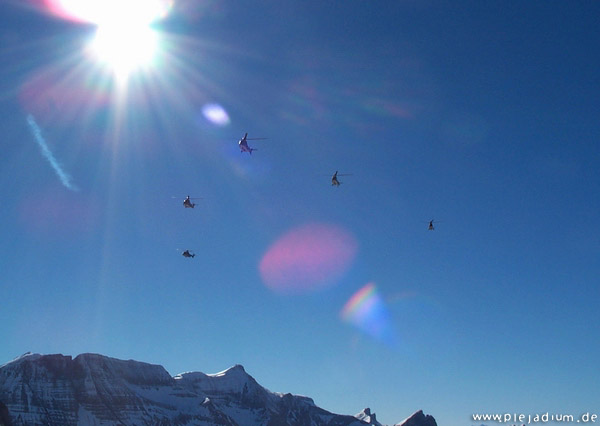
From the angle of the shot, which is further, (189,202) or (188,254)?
(188,254)

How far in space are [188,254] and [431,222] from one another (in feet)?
158

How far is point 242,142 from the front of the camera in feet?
239

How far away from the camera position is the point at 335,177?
241 ft

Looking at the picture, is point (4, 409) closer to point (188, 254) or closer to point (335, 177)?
point (188, 254)

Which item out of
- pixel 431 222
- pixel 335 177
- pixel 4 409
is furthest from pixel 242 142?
pixel 4 409

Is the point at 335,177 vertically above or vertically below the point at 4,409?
above

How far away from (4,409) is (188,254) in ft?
141

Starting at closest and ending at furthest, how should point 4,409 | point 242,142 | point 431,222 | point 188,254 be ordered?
point 4,409 < point 242,142 < point 431,222 < point 188,254

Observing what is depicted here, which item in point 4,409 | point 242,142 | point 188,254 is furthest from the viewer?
point 188,254

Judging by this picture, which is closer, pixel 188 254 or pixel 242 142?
pixel 242 142

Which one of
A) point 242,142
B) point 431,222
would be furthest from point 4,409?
point 431,222

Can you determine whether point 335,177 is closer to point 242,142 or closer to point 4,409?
point 242,142

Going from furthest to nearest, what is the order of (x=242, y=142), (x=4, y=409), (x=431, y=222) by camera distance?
(x=431, y=222) < (x=242, y=142) < (x=4, y=409)

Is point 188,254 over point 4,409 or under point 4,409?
over
